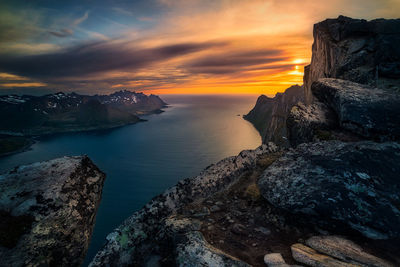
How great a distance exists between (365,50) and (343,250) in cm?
2428

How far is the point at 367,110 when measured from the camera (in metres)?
10.7

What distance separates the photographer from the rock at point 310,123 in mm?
11644

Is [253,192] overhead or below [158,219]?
overhead

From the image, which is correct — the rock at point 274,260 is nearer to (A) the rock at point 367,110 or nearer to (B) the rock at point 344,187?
(B) the rock at point 344,187

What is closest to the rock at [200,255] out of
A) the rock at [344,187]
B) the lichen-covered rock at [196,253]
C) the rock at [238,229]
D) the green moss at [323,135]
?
the lichen-covered rock at [196,253]

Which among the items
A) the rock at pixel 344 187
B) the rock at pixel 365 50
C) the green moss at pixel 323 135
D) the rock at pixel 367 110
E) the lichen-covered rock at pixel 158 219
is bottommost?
the lichen-covered rock at pixel 158 219

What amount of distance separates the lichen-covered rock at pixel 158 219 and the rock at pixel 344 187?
2.41 m

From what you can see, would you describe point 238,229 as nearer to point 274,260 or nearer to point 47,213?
point 274,260

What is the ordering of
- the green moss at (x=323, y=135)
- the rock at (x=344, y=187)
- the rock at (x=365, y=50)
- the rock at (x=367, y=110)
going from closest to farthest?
the rock at (x=344, y=187) → the rock at (x=367, y=110) → the green moss at (x=323, y=135) → the rock at (x=365, y=50)

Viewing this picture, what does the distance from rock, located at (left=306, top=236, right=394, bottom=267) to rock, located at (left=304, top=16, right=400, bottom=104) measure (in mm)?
17678

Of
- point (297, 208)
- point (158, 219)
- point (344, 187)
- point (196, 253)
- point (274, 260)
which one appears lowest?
point (158, 219)

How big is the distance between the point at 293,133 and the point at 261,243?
941cm

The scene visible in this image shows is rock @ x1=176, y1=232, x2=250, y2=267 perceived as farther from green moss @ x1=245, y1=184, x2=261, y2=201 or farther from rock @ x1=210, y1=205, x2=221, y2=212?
green moss @ x1=245, y1=184, x2=261, y2=201

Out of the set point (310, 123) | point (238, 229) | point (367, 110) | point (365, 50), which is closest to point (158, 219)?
point (238, 229)
